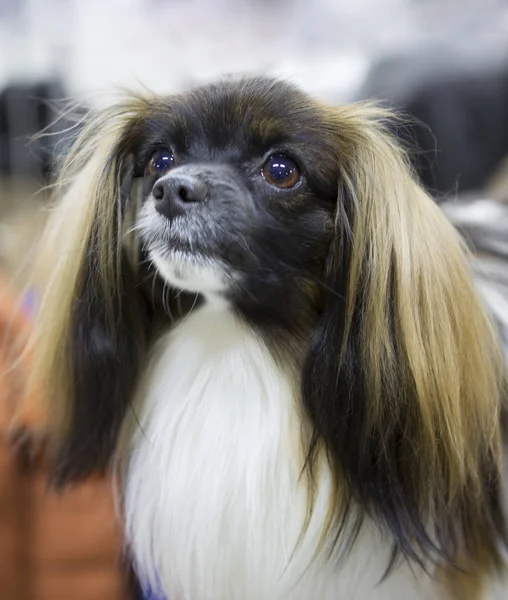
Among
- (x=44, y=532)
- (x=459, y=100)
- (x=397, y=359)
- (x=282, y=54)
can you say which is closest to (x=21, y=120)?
(x=282, y=54)

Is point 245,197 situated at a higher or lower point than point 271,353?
higher

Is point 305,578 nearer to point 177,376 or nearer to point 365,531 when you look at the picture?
point 365,531

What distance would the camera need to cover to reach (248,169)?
0.75 m

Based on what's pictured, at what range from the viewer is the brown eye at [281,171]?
0.74 m

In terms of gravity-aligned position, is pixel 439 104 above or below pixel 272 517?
above

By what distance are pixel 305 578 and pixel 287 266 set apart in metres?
0.37

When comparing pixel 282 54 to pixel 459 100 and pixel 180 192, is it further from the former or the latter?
pixel 180 192

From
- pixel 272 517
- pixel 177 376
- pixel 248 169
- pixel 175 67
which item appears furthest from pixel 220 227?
pixel 175 67

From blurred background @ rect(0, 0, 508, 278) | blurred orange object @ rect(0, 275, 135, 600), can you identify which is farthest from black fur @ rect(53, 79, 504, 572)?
blurred background @ rect(0, 0, 508, 278)

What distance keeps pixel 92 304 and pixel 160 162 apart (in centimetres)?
20

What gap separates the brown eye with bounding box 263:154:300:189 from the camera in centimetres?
74

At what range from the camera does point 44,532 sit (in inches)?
45.3

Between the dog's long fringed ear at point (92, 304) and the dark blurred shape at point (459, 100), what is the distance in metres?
0.96

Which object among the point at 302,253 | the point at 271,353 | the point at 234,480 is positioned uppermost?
the point at 302,253
